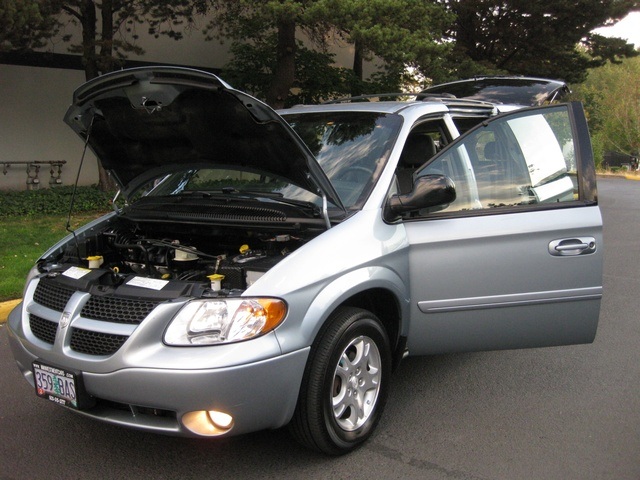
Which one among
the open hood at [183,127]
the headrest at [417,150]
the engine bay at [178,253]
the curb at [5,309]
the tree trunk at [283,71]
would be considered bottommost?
the curb at [5,309]

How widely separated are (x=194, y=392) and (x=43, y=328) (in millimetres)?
1032

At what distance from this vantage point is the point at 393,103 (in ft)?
14.7

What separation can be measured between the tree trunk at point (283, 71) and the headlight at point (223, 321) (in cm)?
1185

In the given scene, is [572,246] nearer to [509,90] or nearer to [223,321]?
[223,321]

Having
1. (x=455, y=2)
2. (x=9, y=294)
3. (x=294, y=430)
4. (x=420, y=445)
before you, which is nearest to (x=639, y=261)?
(x=420, y=445)

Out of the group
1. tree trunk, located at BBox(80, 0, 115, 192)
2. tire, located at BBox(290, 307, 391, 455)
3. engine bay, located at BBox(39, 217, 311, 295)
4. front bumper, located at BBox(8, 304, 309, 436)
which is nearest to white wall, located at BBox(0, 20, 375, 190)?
tree trunk, located at BBox(80, 0, 115, 192)

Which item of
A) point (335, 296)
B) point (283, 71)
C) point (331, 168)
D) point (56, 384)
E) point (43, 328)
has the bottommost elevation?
point (56, 384)

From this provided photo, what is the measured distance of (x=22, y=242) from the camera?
8906mm

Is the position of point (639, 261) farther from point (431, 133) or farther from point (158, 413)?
point (158, 413)

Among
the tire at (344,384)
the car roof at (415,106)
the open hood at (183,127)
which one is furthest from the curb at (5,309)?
→ the tire at (344,384)

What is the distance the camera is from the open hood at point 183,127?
130 inches

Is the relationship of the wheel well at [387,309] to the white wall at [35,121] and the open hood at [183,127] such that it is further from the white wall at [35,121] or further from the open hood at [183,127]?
the white wall at [35,121]

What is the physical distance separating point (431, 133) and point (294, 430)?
2223mm

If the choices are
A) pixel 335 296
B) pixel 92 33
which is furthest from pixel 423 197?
pixel 92 33
